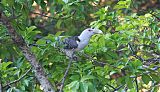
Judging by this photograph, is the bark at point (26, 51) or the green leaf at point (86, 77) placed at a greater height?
the bark at point (26, 51)

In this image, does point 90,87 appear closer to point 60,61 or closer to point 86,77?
point 86,77

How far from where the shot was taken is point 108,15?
2789mm

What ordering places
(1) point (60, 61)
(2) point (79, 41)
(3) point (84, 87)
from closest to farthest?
(3) point (84, 87)
(1) point (60, 61)
(2) point (79, 41)

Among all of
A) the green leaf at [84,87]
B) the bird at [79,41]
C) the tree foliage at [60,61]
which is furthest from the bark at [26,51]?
the bird at [79,41]

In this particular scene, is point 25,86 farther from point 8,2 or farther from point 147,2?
point 147,2

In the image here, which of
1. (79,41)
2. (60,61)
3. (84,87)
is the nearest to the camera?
(84,87)

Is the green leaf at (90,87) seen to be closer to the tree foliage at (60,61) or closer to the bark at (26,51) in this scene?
the tree foliage at (60,61)

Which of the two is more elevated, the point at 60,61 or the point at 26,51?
the point at 26,51

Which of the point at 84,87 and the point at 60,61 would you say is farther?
the point at 60,61

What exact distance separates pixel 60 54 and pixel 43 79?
324 millimetres

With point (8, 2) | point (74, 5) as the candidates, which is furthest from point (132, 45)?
point (8, 2)

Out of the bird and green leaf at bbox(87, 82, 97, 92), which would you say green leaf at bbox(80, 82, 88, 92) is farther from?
the bird

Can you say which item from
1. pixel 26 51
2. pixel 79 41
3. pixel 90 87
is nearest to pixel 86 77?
pixel 90 87

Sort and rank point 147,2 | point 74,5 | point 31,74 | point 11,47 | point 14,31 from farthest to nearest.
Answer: point 147,2 < point 74,5 < point 31,74 < point 11,47 < point 14,31
